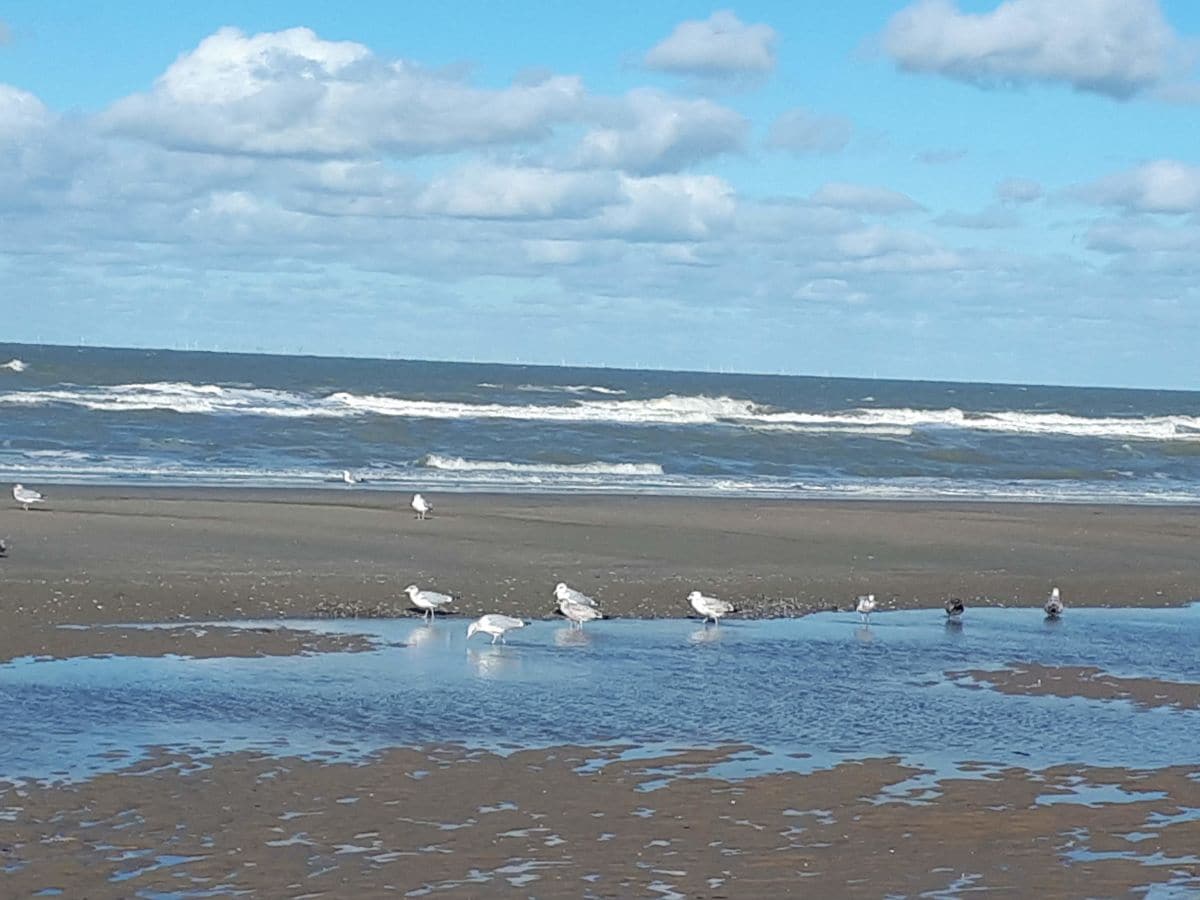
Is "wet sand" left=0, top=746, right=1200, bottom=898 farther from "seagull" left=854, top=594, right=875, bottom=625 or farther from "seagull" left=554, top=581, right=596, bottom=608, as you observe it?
"seagull" left=854, top=594, right=875, bottom=625

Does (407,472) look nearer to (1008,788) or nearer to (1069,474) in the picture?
(1069,474)

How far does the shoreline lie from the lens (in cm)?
1669

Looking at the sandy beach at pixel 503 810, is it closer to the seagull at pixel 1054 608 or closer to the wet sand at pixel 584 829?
the wet sand at pixel 584 829

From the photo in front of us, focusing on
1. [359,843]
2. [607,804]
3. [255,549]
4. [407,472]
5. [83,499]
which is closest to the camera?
[359,843]

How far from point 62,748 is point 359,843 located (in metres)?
2.60

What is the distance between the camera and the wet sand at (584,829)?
7.53 metres

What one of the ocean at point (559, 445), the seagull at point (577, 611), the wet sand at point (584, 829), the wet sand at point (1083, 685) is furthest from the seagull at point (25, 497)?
the wet sand at point (584, 829)

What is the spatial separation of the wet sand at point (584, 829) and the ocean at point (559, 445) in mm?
21869

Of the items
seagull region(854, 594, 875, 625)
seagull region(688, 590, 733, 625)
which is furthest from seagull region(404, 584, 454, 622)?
seagull region(854, 594, 875, 625)

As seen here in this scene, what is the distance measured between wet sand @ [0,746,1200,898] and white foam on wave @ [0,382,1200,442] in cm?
4591

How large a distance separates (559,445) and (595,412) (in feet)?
63.7

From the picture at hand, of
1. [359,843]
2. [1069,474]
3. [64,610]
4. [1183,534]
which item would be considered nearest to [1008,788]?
[359,843]

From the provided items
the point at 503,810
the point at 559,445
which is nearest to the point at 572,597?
the point at 503,810

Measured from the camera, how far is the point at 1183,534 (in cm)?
2725
